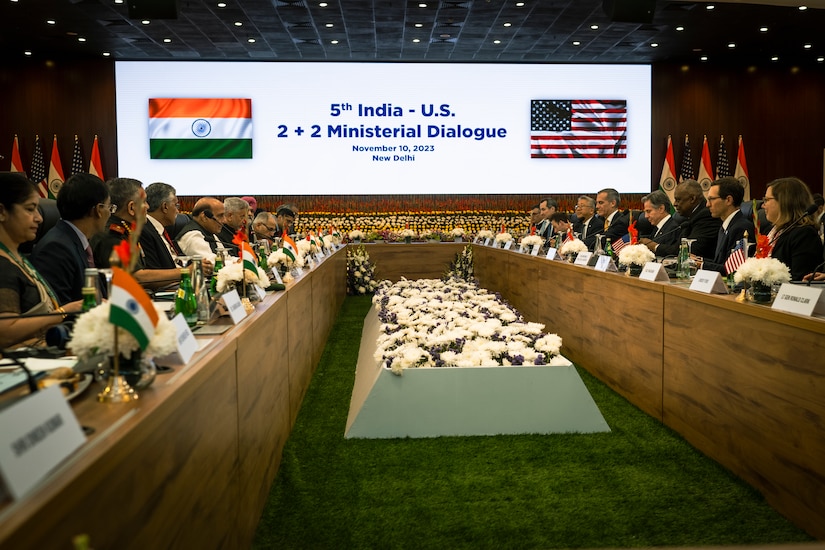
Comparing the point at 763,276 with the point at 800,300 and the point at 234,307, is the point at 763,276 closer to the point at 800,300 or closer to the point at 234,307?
the point at 800,300

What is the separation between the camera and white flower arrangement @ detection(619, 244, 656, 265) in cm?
399

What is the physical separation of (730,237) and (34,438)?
412 cm

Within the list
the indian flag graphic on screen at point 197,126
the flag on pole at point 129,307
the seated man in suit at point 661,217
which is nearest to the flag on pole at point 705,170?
the seated man in suit at point 661,217

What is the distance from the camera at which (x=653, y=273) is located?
3.68 meters

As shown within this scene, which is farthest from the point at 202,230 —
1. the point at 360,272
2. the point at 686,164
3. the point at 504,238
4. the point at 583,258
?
the point at 686,164

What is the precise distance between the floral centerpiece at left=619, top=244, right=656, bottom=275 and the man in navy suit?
14.9 inches

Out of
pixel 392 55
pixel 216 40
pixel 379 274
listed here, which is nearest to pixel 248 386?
pixel 379 274

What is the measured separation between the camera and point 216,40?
10.6 m

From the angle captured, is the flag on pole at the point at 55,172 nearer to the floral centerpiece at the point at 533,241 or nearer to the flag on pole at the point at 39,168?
the flag on pole at the point at 39,168

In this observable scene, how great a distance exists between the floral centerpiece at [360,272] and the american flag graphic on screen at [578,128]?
4.09m

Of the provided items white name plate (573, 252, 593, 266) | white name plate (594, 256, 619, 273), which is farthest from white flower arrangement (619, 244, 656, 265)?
white name plate (573, 252, 593, 266)

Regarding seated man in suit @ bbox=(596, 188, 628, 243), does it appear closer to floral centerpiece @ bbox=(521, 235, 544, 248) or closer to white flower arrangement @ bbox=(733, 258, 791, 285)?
floral centerpiece @ bbox=(521, 235, 544, 248)

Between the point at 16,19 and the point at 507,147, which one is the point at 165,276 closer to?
the point at 16,19

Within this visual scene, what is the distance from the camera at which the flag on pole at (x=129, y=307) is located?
127 cm
